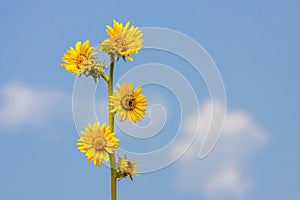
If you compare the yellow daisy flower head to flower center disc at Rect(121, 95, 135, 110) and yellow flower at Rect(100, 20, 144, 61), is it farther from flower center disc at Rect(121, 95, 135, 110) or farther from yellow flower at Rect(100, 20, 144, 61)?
yellow flower at Rect(100, 20, 144, 61)

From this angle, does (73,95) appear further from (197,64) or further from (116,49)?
(197,64)

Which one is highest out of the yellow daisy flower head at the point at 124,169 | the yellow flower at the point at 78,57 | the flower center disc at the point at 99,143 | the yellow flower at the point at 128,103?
the yellow flower at the point at 78,57

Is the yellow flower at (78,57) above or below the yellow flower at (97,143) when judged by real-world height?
above

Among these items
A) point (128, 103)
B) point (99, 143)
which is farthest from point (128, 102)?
point (99, 143)

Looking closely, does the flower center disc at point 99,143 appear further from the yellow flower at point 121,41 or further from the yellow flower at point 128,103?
the yellow flower at point 121,41

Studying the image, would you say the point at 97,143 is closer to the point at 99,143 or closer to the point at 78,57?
the point at 99,143

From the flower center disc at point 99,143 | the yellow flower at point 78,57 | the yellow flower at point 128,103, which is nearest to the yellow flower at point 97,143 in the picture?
the flower center disc at point 99,143

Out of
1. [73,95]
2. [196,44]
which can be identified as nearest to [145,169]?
[73,95]
